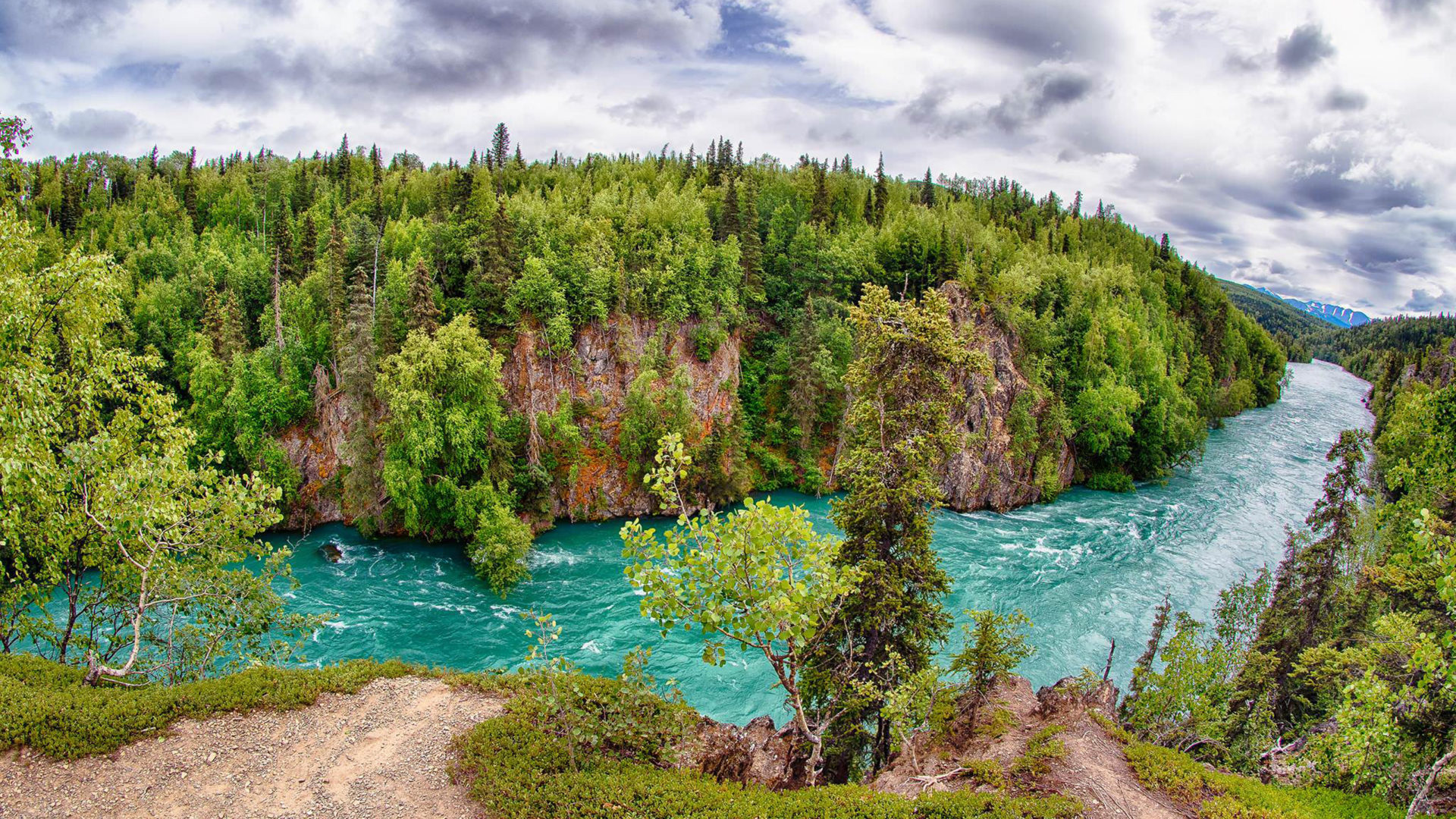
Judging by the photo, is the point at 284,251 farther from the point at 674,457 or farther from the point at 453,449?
the point at 674,457

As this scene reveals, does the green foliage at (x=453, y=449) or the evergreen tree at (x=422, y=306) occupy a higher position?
the evergreen tree at (x=422, y=306)

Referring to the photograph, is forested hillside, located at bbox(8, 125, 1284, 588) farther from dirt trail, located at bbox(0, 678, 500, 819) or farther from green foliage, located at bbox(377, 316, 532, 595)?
dirt trail, located at bbox(0, 678, 500, 819)

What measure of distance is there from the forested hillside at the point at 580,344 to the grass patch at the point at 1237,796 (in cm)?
2784

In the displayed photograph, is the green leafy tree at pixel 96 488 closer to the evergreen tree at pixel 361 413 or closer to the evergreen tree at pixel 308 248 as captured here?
the evergreen tree at pixel 361 413

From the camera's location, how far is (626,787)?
1004cm

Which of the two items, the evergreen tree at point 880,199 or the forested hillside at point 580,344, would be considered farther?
the evergreen tree at point 880,199

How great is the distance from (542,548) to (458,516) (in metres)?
5.09

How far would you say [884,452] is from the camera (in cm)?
1617

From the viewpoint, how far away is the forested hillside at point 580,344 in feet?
129

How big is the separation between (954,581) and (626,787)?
593 inches

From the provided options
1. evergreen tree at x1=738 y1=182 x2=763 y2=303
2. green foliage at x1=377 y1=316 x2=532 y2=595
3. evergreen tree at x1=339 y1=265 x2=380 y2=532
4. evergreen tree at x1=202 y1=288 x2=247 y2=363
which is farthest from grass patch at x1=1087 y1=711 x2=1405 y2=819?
evergreen tree at x1=202 y1=288 x2=247 y2=363

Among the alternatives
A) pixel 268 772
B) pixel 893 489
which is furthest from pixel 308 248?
pixel 893 489

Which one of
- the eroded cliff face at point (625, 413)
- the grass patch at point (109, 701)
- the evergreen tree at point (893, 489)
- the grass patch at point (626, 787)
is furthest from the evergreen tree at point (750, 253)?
the grass patch at point (626, 787)

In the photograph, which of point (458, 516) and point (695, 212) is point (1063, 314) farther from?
point (458, 516)
